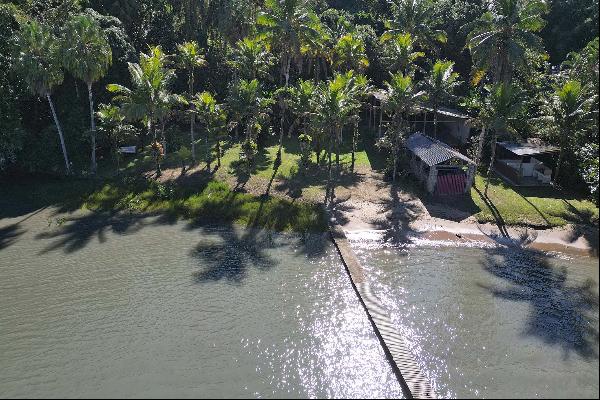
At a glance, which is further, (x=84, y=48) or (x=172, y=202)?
(x=84, y=48)

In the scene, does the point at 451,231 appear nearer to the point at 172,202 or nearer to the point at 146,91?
the point at 172,202

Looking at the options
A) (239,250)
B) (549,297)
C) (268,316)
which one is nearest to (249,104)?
(239,250)

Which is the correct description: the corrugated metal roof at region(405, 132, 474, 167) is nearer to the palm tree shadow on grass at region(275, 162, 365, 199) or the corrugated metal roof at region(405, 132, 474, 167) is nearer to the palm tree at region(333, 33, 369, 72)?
the palm tree shadow on grass at region(275, 162, 365, 199)

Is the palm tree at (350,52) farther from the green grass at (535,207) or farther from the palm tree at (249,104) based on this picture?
the green grass at (535,207)

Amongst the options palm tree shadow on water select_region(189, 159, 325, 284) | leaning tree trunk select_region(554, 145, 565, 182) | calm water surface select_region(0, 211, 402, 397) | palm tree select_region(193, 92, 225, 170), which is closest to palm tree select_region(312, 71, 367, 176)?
palm tree select_region(193, 92, 225, 170)

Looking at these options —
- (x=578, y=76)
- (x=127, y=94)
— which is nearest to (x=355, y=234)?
(x=127, y=94)

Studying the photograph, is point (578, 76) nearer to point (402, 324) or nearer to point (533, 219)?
point (533, 219)

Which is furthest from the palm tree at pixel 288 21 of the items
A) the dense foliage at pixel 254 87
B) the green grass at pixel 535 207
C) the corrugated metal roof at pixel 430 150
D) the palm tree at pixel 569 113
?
the palm tree at pixel 569 113
